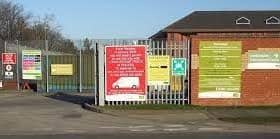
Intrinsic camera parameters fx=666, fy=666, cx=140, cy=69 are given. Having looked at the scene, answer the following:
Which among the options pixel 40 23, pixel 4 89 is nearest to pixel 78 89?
pixel 4 89

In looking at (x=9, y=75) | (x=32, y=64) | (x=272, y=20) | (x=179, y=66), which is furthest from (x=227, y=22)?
(x=179, y=66)

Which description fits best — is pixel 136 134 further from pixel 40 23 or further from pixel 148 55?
pixel 40 23

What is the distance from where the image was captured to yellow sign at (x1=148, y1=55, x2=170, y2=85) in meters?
23.7

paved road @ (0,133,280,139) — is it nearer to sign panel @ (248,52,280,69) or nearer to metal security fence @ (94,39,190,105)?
sign panel @ (248,52,280,69)

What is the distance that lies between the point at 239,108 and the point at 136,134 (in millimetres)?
7534

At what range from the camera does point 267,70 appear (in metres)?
23.7

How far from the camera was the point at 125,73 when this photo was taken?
23797mm

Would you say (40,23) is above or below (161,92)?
above

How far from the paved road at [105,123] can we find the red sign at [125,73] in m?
1.46

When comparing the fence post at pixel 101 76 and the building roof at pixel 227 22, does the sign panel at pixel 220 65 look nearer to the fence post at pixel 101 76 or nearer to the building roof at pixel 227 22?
the fence post at pixel 101 76

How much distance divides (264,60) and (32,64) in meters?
17.4

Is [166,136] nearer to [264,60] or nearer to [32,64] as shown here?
[264,60]

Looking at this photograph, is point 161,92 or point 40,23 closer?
point 161,92

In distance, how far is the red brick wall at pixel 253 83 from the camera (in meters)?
23.6
